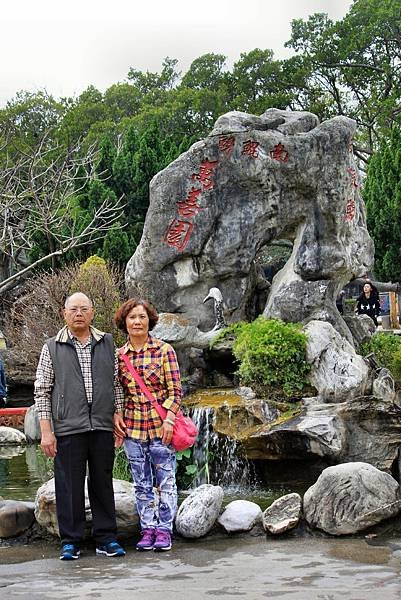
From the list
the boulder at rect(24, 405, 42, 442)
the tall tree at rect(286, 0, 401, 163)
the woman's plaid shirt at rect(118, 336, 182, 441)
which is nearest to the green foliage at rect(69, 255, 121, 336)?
the boulder at rect(24, 405, 42, 442)

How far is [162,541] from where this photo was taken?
5.17m

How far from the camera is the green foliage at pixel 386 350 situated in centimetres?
1115

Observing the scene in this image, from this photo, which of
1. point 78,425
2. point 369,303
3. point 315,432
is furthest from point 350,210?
point 78,425

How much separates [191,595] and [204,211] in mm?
7058

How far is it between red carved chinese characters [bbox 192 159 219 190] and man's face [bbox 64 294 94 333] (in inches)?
226

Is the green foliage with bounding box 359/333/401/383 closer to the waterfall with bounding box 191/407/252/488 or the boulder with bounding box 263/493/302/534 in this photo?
the waterfall with bounding box 191/407/252/488

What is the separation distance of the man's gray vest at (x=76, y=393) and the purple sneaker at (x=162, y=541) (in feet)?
2.31

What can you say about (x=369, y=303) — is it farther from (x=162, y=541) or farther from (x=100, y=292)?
(x=162, y=541)

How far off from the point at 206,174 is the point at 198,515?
6111mm

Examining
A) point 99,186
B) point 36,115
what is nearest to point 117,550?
point 99,186

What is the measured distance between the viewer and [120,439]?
5262 millimetres

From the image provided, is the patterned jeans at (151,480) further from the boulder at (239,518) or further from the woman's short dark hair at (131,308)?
the woman's short dark hair at (131,308)

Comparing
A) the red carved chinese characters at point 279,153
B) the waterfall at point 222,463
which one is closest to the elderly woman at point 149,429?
the waterfall at point 222,463

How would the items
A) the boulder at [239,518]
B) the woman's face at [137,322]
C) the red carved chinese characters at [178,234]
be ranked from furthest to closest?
the red carved chinese characters at [178,234] → the boulder at [239,518] → the woman's face at [137,322]
